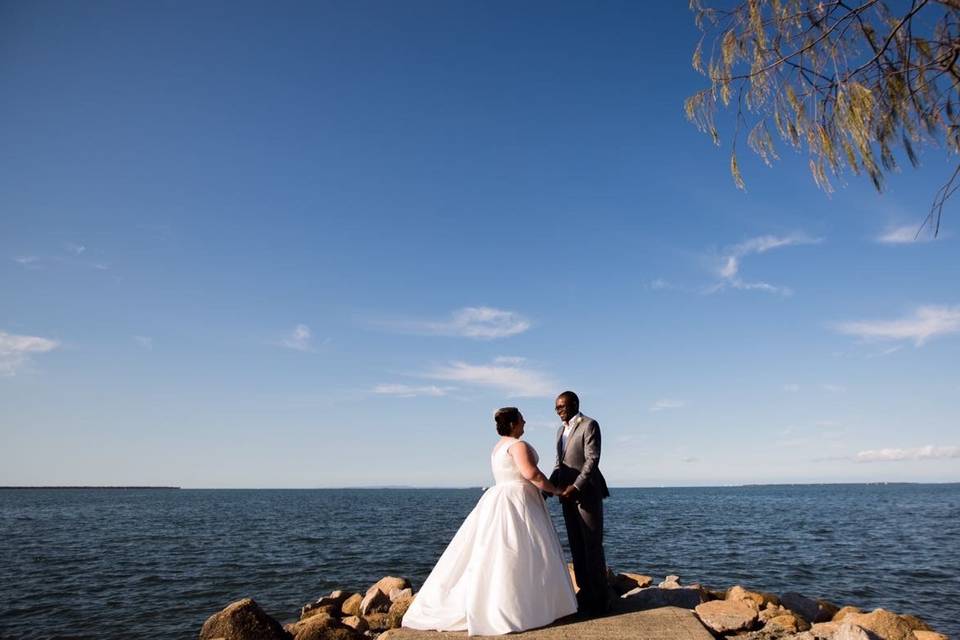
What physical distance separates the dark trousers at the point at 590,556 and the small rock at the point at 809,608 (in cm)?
736

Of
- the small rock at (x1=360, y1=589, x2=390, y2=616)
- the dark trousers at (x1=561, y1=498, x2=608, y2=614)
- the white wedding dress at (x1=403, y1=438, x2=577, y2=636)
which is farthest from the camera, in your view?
the small rock at (x1=360, y1=589, x2=390, y2=616)

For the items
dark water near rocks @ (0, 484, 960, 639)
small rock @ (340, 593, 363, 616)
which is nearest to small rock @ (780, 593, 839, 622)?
dark water near rocks @ (0, 484, 960, 639)

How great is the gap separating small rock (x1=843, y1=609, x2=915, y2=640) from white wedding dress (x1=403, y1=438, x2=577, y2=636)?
573 cm

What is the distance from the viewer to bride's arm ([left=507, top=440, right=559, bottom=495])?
7.02 meters

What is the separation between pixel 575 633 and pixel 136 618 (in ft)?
48.3

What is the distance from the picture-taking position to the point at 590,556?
7.47m

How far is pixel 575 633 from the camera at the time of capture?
6551mm

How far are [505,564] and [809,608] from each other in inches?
370

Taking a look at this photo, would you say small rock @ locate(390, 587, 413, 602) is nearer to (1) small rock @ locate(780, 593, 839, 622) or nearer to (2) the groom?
(2) the groom

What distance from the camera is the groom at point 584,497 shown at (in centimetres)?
732

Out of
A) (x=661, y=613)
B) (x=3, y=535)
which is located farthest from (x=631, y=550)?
(x=3, y=535)

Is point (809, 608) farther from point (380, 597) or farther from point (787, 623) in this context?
point (380, 597)

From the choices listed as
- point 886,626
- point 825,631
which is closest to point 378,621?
point 825,631

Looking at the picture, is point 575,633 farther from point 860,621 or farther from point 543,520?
point 860,621
